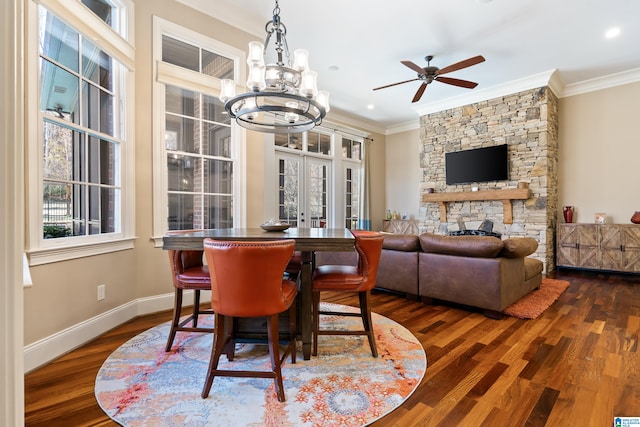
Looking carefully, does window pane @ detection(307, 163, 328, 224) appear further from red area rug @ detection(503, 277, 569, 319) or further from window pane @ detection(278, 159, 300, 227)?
red area rug @ detection(503, 277, 569, 319)

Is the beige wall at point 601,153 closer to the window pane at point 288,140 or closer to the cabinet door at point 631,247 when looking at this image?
the cabinet door at point 631,247

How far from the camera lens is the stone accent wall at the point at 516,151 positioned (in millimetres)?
5191

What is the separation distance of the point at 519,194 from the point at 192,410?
571 cm

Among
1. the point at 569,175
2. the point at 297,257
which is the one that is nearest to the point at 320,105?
the point at 297,257

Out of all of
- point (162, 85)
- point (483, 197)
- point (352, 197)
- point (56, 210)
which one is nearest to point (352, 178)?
point (352, 197)

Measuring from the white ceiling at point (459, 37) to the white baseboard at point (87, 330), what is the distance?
3216 millimetres

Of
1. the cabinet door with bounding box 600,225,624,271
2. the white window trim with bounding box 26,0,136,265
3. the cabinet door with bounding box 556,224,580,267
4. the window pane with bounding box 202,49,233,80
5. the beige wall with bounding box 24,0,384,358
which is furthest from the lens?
the cabinet door with bounding box 556,224,580,267

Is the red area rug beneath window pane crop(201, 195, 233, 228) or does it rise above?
beneath

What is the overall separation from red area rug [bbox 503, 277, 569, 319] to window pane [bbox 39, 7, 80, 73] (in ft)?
14.9

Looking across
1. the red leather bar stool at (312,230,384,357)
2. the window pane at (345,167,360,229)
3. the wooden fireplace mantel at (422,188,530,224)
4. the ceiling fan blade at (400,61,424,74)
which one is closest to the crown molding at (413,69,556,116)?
the wooden fireplace mantel at (422,188,530,224)

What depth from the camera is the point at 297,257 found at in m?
2.86

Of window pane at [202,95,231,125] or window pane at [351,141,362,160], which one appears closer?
window pane at [202,95,231,125]

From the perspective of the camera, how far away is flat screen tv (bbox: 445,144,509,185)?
5.64 metres

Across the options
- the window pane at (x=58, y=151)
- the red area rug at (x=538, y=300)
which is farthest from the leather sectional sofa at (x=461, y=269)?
the window pane at (x=58, y=151)
